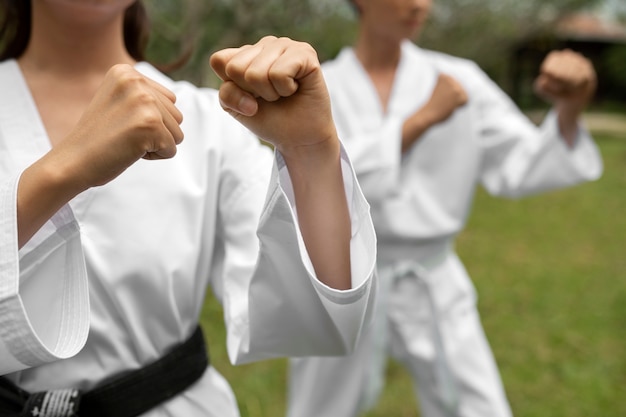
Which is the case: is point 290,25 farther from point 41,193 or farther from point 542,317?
point 41,193

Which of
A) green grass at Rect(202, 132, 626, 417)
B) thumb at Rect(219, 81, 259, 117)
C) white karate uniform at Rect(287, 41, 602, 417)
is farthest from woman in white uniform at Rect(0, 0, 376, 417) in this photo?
white karate uniform at Rect(287, 41, 602, 417)

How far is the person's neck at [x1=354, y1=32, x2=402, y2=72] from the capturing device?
263 cm

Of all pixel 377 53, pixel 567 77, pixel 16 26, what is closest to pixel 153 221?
pixel 16 26

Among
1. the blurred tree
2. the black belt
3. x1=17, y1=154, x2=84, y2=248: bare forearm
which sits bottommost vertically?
the blurred tree

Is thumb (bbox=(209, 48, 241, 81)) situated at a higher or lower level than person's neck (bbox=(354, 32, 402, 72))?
higher

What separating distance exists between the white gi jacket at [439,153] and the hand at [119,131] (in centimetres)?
139

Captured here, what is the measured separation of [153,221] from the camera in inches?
51.0

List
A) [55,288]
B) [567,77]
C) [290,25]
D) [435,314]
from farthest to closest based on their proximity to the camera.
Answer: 1. [290,25]
2. [435,314]
3. [567,77]
4. [55,288]

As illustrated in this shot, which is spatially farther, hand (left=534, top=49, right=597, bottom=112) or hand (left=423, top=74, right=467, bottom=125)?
hand (left=423, top=74, right=467, bottom=125)

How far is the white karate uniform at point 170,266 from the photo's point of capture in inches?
44.4

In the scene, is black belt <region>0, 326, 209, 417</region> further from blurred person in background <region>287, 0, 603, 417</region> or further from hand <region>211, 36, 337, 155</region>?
blurred person in background <region>287, 0, 603, 417</region>

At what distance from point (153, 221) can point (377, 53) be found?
154 centimetres

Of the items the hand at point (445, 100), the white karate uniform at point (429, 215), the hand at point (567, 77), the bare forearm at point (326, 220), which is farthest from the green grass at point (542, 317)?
the hand at point (567, 77)

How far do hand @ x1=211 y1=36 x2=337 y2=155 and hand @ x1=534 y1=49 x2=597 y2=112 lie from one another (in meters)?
1.06
